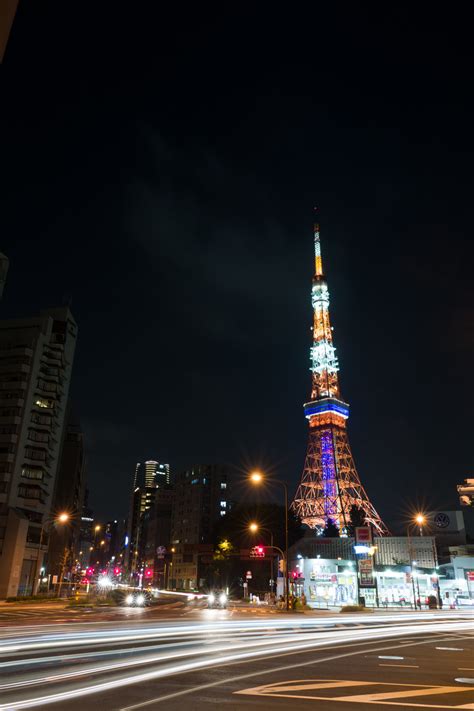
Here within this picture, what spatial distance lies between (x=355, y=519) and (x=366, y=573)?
6083cm

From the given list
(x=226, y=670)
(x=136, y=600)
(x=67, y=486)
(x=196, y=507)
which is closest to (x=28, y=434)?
(x=67, y=486)

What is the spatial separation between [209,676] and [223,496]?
455 feet

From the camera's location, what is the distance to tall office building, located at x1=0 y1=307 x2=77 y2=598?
69.2m

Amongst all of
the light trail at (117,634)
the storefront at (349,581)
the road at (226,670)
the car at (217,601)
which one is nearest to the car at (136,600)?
the car at (217,601)

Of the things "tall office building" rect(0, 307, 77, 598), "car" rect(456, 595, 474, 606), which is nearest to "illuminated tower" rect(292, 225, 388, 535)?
"car" rect(456, 595, 474, 606)

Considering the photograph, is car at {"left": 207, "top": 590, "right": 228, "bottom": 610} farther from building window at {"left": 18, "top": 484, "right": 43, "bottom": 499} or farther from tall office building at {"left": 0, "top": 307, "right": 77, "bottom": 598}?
building window at {"left": 18, "top": 484, "right": 43, "bottom": 499}

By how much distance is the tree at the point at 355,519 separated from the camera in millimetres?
99400

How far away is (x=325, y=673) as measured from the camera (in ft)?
43.0

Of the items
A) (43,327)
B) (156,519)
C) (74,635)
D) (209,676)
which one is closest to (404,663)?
(209,676)

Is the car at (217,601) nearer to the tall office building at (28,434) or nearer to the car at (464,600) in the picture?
the tall office building at (28,434)

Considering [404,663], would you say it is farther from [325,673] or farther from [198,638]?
[198,638]

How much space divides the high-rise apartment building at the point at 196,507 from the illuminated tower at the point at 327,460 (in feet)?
114

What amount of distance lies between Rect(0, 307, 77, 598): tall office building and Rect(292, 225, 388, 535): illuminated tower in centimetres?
5270

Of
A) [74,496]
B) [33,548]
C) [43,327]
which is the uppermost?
[43,327]
